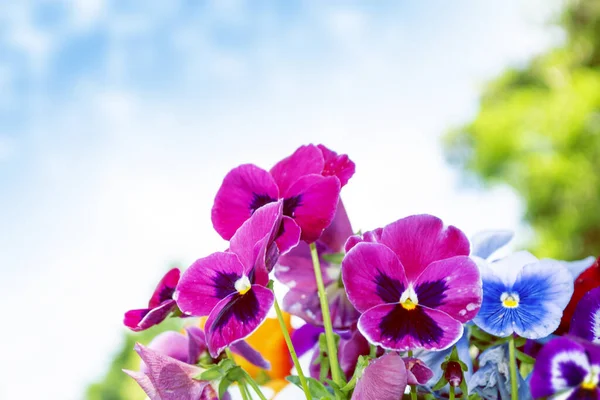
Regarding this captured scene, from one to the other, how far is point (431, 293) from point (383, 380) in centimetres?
5

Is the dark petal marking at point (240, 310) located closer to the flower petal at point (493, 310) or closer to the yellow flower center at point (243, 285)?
the yellow flower center at point (243, 285)

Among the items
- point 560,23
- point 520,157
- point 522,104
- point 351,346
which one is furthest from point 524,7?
point 351,346

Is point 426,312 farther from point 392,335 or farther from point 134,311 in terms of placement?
point 134,311

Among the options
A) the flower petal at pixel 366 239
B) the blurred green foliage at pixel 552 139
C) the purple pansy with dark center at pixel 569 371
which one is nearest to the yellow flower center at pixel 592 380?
the purple pansy with dark center at pixel 569 371

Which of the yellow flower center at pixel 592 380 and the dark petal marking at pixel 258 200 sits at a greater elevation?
the dark petal marking at pixel 258 200

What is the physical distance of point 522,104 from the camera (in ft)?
22.7

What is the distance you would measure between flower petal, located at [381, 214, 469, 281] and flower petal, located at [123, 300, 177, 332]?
0.39 feet

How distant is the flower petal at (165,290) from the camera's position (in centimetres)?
42

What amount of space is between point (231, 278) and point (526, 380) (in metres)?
0.17

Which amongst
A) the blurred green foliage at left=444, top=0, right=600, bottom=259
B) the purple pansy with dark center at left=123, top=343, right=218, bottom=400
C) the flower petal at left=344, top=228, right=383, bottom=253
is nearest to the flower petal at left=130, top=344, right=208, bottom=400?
the purple pansy with dark center at left=123, top=343, right=218, bottom=400

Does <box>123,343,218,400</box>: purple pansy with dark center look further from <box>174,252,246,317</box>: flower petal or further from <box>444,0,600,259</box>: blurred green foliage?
<box>444,0,600,259</box>: blurred green foliage

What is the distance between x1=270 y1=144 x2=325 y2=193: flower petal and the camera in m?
0.41

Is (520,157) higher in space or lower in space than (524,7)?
lower

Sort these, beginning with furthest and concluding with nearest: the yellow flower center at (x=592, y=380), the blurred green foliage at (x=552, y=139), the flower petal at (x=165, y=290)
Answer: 1. the blurred green foliage at (x=552, y=139)
2. the flower petal at (x=165, y=290)
3. the yellow flower center at (x=592, y=380)
